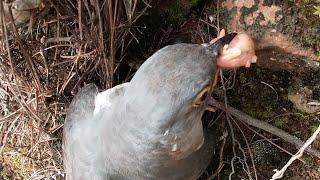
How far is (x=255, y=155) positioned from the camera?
7.46 feet

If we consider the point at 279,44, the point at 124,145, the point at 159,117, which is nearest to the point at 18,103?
the point at 124,145

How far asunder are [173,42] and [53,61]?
0.48 m

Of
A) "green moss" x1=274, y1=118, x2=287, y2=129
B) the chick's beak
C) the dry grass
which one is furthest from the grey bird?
"green moss" x1=274, y1=118, x2=287, y2=129

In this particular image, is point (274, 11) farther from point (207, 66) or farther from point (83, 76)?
point (83, 76)

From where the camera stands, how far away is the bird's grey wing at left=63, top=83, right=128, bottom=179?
1.94 meters

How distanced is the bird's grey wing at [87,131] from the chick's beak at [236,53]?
1.18 ft

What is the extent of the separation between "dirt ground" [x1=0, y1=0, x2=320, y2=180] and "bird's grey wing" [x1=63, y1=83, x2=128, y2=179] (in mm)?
130

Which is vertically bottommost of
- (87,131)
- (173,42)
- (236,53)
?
(87,131)

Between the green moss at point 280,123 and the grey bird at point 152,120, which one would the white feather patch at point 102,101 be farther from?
the green moss at point 280,123

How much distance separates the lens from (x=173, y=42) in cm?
225

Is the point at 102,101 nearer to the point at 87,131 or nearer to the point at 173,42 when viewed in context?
the point at 87,131

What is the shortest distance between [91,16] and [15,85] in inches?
18.2

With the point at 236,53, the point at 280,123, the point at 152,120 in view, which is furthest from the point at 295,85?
the point at 152,120

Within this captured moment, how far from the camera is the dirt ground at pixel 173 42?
2.01m
